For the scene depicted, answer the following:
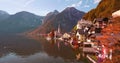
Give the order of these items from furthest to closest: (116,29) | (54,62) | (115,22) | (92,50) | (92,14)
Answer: (92,14)
(92,50)
(54,62)
(115,22)
(116,29)

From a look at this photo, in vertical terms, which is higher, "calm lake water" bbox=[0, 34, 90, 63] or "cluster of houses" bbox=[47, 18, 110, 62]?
"cluster of houses" bbox=[47, 18, 110, 62]

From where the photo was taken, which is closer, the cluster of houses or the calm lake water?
the calm lake water

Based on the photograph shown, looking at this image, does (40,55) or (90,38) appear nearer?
(40,55)

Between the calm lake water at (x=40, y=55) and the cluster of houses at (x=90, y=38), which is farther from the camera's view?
the cluster of houses at (x=90, y=38)

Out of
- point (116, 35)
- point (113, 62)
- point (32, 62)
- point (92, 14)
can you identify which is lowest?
point (32, 62)

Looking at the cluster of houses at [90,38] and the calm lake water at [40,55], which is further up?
the cluster of houses at [90,38]

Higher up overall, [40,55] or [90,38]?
[90,38]

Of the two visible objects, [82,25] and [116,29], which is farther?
[82,25]

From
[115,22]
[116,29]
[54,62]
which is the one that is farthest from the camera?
[54,62]

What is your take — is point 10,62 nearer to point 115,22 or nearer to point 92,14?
point 115,22

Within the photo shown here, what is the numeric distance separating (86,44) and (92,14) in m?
85.3

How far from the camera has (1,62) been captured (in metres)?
67.4

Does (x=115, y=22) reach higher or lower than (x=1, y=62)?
higher

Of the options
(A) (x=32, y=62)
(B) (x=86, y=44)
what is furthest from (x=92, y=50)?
(A) (x=32, y=62)
